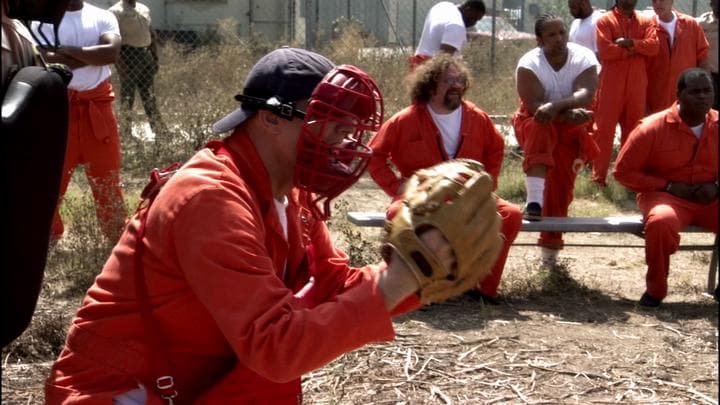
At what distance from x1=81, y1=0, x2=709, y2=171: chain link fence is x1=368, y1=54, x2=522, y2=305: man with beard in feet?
8.92

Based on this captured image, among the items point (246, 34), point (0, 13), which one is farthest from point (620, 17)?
point (246, 34)

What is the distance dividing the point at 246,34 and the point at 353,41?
6.32 m

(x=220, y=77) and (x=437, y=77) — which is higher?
(x=437, y=77)

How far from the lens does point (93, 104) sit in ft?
22.5

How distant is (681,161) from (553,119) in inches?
35.8

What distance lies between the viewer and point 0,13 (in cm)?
207

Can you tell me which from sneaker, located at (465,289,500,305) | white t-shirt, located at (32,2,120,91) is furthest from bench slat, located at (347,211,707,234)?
white t-shirt, located at (32,2,120,91)

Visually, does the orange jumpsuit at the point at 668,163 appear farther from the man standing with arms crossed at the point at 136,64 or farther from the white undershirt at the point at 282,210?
the man standing with arms crossed at the point at 136,64

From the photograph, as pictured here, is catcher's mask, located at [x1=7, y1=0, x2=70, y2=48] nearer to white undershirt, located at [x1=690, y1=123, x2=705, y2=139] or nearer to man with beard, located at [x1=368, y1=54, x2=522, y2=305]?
man with beard, located at [x1=368, y1=54, x2=522, y2=305]

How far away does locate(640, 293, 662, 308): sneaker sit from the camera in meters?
6.42

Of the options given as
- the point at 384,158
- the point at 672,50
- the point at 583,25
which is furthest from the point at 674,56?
the point at 384,158

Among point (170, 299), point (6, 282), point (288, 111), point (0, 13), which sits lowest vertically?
point (170, 299)

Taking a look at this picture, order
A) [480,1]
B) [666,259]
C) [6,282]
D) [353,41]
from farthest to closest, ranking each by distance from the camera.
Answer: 1. [353,41]
2. [480,1]
3. [666,259]
4. [6,282]

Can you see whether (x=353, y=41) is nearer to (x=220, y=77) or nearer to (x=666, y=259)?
(x=220, y=77)
